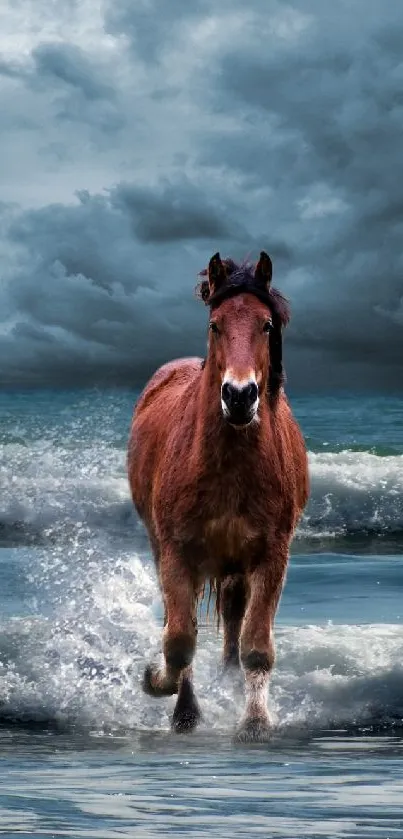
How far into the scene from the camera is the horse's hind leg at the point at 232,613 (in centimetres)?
842

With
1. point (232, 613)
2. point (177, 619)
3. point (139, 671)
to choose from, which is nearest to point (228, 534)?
point (177, 619)

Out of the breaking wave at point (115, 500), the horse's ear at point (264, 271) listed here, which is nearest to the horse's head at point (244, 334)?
the horse's ear at point (264, 271)

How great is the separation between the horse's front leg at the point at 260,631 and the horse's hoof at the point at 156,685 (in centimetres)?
62

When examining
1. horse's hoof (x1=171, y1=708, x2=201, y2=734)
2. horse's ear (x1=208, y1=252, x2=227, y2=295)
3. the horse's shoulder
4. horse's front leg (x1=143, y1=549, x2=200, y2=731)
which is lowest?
horse's hoof (x1=171, y1=708, x2=201, y2=734)

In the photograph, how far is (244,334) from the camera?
22.4 feet

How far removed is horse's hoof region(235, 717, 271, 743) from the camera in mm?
7316

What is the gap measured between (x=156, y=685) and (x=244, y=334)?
85.4 inches

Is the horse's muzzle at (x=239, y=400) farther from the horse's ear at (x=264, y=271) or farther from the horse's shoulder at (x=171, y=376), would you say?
the horse's shoulder at (x=171, y=376)

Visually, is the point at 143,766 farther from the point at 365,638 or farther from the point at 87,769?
the point at 365,638

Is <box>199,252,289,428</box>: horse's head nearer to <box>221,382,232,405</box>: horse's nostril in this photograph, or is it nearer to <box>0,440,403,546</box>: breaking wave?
<box>221,382,232,405</box>: horse's nostril

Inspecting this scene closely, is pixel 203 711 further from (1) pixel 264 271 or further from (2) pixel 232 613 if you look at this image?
(1) pixel 264 271

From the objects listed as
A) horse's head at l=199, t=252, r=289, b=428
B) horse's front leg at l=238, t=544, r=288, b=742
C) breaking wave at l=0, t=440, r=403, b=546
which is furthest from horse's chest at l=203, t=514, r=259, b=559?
breaking wave at l=0, t=440, r=403, b=546

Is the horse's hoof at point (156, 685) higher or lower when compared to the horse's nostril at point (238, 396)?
lower

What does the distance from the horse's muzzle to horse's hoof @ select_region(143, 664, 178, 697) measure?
192 centimetres
